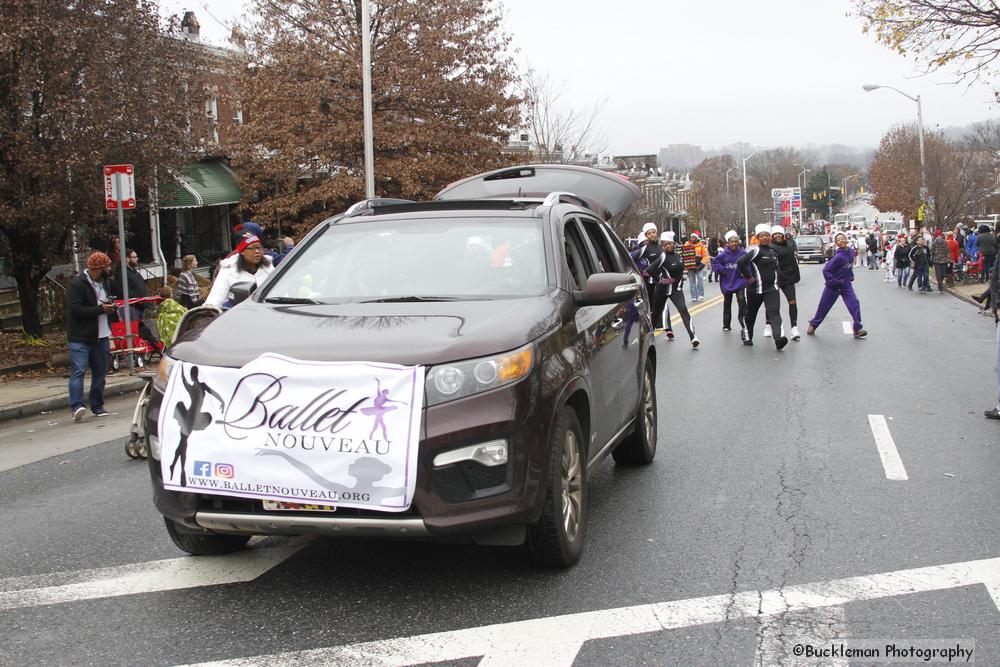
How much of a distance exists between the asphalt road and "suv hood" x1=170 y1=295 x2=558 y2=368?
1.14 metres

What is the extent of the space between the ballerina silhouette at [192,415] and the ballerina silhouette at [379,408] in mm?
684

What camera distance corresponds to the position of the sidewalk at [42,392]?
1193 cm

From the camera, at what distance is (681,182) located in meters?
119

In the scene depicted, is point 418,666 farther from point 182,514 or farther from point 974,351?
point 974,351

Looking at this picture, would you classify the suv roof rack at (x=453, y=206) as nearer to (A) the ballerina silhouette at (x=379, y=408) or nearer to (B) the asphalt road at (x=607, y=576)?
(B) the asphalt road at (x=607, y=576)

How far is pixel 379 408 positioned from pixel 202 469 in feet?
2.78

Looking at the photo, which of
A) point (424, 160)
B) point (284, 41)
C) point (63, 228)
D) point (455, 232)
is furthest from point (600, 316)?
point (284, 41)

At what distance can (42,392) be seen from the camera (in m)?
13.0

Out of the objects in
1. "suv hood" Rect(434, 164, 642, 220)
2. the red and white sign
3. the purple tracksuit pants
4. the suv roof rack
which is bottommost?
the purple tracksuit pants

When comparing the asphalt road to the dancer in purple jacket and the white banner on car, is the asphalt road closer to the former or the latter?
the white banner on car

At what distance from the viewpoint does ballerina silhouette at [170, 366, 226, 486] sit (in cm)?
426

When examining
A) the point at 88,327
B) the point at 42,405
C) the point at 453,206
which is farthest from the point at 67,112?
the point at 453,206

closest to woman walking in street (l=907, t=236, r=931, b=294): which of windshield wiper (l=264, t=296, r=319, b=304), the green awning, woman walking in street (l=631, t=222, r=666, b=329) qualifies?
woman walking in street (l=631, t=222, r=666, b=329)

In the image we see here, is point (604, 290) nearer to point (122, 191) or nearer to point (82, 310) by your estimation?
point (82, 310)
